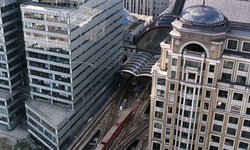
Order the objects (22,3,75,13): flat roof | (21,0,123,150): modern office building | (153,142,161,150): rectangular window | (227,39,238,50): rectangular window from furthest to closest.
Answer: (21,0,123,150): modern office building → (22,3,75,13): flat roof → (153,142,161,150): rectangular window → (227,39,238,50): rectangular window

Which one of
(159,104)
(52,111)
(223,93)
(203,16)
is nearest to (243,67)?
(223,93)

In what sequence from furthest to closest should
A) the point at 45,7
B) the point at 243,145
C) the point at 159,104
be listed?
1. the point at 45,7
2. the point at 159,104
3. the point at 243,145

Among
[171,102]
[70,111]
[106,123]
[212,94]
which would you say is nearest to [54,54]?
[70,111]

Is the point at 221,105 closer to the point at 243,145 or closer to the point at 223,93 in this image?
the point at 223,93

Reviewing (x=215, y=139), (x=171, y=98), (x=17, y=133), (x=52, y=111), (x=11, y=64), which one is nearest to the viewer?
(x=171, y=98)

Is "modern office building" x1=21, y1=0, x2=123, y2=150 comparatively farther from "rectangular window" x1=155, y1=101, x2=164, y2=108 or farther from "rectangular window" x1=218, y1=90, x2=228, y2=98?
"rectangular window" x1=218, y1=90, x2=228, y2=98

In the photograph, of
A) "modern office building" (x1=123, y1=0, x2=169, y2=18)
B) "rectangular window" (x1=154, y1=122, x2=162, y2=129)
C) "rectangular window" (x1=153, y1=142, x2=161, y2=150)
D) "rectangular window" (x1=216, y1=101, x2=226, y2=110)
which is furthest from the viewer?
"modern office building" (x1=123, y1=0, x2=169, y2=18)

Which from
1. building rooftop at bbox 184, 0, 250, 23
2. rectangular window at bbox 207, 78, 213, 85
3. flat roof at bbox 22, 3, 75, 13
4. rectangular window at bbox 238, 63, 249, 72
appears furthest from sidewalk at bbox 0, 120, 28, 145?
rectangular window at bbox 238, 63, 249, 72

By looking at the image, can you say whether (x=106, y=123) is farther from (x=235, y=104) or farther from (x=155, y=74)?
(x=235, y=104)
